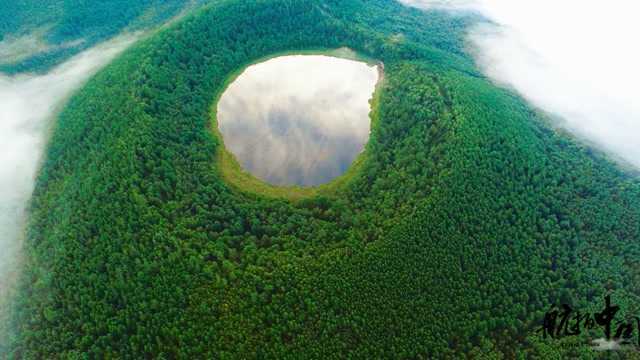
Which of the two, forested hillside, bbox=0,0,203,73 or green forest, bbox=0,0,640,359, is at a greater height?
forested hillside, bbox=0,0,203,73

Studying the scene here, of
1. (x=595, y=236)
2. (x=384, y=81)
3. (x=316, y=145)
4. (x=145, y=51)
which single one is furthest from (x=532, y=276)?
(x=145, y=51)

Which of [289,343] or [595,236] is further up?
[595,236]

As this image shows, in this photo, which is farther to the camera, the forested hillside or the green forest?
the forested hillside

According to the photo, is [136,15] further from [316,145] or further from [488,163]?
[488,163]

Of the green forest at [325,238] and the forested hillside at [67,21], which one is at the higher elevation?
the forested hillside at [67,21]
